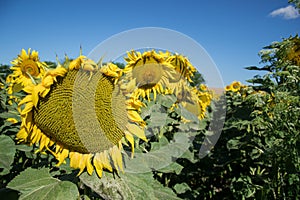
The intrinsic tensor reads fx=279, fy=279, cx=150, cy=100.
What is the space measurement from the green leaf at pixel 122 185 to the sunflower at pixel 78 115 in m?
0.05

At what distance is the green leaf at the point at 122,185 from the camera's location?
0.99 meters

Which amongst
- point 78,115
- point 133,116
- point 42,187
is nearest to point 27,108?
point 78,115

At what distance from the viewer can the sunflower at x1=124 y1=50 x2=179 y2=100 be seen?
8.21ft

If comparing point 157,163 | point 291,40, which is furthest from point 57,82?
point 291,40

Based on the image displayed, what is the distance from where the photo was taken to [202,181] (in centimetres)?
409

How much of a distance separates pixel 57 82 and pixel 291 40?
211 cm

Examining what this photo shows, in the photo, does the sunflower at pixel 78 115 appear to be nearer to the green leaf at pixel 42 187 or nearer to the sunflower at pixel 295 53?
the green leaf at pixel 42 187

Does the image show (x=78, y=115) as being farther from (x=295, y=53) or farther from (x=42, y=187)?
(x=295, y=53)

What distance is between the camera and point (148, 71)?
2674 millimetres

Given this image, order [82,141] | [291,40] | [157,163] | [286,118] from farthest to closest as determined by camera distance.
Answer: [291,40] < [286,118] < [157,163] < [82,141]

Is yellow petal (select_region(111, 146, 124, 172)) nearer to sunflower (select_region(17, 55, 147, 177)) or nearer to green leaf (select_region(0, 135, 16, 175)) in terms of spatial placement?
sunflower (select_region(17, 55, 147, 177))

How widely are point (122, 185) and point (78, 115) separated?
327mm

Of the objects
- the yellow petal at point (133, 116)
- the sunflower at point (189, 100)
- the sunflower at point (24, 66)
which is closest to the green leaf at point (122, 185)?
the yellow petal at point (133, 116)

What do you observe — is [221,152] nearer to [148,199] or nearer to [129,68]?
[129,68]
